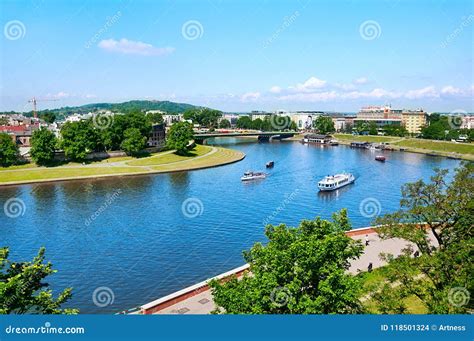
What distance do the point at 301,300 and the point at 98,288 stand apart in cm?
2005

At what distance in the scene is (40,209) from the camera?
51500 mm

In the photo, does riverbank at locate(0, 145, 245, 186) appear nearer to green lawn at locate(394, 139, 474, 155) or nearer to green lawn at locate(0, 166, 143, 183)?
green lawn at locate(0, 166, 143, 183)

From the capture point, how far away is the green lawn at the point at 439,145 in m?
112

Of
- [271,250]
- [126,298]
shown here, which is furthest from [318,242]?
[126,298]

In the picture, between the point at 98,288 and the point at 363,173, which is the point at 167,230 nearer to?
the point at 98,288

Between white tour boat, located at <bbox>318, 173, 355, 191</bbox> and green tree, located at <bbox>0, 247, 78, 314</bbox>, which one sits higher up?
green tree, located at <bbox>0, 247, 78, 314</bbox>
